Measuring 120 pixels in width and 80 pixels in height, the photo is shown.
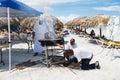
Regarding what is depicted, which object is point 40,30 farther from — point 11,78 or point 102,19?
point 102,19

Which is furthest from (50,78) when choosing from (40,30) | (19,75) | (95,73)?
(40,30)

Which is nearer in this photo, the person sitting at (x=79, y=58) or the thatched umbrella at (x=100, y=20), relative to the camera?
the person sitting at (x=79, y=58)

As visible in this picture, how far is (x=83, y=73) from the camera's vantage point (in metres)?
8.23

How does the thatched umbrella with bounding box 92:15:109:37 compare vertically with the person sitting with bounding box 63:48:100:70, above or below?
above

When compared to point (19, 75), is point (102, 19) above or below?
above

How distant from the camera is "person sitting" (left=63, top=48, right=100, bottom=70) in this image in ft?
27.8

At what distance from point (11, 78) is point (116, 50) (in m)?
8.31

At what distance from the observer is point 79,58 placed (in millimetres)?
8547

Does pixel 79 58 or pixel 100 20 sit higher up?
pixel 100 20

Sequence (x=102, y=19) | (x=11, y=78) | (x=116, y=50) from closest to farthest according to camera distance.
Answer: (x=11, y=78) < (x=116, y=50) < (x=102, y=19)

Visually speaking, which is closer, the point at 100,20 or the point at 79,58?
the point at 79,58

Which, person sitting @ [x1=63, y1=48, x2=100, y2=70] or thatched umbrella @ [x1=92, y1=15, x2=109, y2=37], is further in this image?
thatched umbrella @ [x1=92, y1=15, x2=109, y2=37]

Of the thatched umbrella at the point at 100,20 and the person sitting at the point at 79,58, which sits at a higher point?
the thatched umbrella at the point at 100,20

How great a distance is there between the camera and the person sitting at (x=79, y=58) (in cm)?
847
